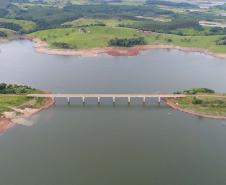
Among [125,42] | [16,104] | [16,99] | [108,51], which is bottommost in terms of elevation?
[16,104]

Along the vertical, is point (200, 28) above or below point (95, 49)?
above

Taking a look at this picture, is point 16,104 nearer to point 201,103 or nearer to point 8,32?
point 201,103

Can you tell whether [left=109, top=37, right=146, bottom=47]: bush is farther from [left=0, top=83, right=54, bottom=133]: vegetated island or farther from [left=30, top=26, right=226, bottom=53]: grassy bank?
[left=0, top=83, right=54, bottom=133]: vegetated island

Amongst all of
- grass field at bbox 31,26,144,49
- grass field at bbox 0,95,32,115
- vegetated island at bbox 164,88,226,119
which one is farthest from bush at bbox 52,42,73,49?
vegetated island at bbox 164,88,226,119

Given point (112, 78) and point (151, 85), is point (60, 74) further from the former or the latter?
point (151, 85)

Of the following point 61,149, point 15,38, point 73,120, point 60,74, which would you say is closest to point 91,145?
point 61,149

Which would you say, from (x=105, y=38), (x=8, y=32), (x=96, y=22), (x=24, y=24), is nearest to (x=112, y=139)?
(x=105, y=38)
